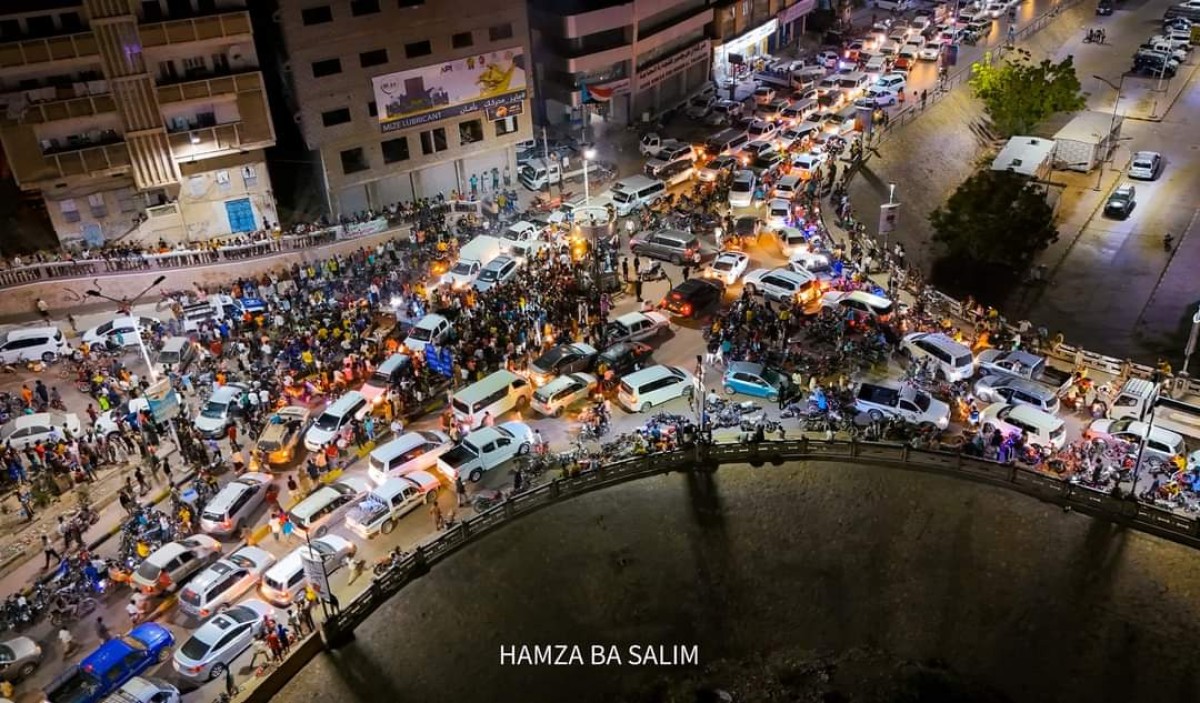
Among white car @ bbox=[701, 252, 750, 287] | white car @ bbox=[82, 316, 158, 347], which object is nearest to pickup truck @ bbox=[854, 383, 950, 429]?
white car @ bbox=[701, 252, 750, 287]

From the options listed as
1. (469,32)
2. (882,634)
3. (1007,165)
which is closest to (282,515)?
(882,634)

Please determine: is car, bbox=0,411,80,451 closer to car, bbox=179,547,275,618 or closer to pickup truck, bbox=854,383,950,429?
car, bbox=179,547,275,618

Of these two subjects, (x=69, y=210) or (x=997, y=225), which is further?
(x=997, y=225)

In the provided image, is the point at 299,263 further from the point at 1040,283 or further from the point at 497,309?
the point at 1040,283

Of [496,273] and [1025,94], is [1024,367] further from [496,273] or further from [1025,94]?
[1025,94]

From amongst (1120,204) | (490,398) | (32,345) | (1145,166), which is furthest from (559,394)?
(1145,166)
